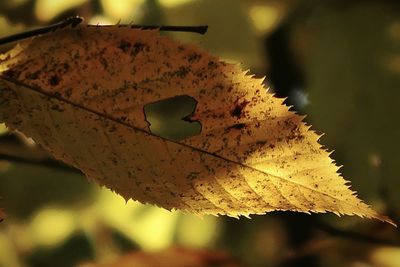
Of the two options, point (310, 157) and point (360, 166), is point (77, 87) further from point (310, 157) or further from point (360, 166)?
point (360, 166)

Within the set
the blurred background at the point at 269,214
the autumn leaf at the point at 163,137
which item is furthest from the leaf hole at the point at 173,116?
the autumn leaf at the point at 163,137

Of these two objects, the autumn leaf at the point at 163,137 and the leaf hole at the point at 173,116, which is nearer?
the autumn leaf at the point at 163,137

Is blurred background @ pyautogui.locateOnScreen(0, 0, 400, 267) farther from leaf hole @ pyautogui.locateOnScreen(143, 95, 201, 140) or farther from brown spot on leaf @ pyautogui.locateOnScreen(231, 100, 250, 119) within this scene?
brown spot on leaf @ pyautogui.locateOnScreen(231, 100, 250, 119)

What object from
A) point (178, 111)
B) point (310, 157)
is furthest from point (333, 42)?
point (310, 157)

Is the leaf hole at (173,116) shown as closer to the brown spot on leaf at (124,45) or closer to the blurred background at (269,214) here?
the blurred background at (269,214)

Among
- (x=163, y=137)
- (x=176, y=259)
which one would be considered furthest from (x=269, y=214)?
(x=163, y=137)

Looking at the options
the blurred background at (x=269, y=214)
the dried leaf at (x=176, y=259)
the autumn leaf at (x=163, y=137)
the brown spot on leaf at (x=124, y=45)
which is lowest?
the autumn leaf at (x=163, y=137)

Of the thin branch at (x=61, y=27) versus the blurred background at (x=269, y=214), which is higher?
the blurred background at (x=269, y=214)

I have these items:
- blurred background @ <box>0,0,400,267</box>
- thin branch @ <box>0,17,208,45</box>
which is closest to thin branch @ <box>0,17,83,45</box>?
thin branch @ <box>0,17,208,45</box>
